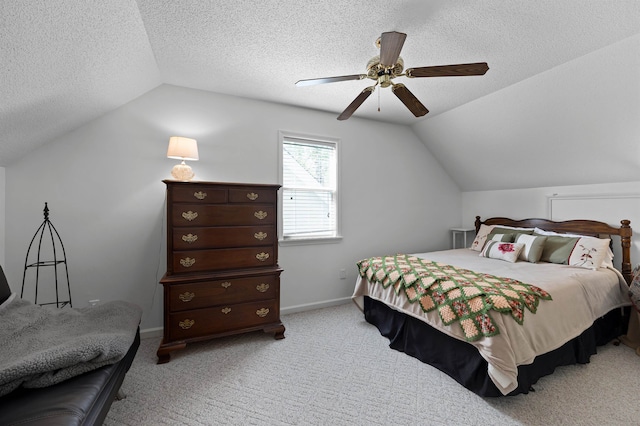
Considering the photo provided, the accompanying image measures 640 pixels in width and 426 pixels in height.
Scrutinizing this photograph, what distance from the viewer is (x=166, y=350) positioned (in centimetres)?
216

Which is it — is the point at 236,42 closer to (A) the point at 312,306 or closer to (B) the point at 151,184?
(B) the point at 151,184

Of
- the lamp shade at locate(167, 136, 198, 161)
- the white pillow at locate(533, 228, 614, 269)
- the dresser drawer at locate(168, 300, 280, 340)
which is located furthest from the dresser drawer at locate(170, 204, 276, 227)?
the white pillow at locate(533, 228, 614, 269)

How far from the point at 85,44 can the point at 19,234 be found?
5.89 feet

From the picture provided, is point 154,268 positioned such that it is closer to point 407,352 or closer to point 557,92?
point 407,352

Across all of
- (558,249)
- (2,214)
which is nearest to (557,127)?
(558,249)

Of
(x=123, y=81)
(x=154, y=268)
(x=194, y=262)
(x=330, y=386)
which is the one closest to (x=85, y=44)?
(x=123, y=81)

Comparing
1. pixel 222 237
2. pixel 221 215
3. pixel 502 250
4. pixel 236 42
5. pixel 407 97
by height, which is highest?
pixel 236 42

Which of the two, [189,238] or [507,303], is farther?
[189,238]

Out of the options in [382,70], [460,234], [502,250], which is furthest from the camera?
[460,234]

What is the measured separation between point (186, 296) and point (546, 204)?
4421 mm

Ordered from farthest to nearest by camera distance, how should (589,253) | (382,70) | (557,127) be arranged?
(557,127) < (589,253) < (382,70)

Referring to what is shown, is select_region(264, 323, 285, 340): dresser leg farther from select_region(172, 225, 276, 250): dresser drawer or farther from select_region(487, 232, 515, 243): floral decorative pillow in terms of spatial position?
select_region(487, 232, 515, 243): floral decorative pillow

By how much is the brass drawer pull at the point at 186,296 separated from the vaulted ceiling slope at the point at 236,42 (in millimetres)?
1670

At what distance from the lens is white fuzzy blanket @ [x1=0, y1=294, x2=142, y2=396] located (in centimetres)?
104
